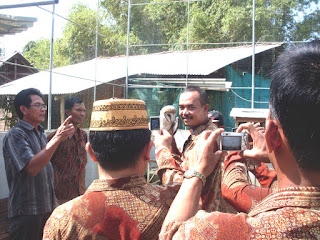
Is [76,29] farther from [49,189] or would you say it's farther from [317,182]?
[317,182]

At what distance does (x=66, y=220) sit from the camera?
1197mm

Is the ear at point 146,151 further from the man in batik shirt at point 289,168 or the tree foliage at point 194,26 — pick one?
the tree foliage at point 194,26

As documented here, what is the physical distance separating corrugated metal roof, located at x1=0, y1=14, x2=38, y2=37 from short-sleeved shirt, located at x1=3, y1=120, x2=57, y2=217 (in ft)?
4.40

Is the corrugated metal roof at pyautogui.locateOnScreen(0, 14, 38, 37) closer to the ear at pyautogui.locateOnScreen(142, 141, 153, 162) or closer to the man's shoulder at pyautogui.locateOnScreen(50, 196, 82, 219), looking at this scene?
the ear at pyautogui.locateOnScreen(142, 141, 153, 162)

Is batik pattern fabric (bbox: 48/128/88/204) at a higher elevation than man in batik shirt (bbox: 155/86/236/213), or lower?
lower

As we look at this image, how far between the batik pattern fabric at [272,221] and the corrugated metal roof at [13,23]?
3.17 metres

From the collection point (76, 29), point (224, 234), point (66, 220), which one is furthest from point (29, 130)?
point (76, 29)

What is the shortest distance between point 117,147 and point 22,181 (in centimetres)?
158

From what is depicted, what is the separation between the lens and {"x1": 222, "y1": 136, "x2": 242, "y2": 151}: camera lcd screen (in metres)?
1.36

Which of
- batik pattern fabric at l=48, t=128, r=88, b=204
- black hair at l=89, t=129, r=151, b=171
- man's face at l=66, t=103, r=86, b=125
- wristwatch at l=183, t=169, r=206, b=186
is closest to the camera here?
wristwatch at l=183, t=169, r=206, b=186

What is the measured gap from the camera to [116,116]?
1318 millimetres

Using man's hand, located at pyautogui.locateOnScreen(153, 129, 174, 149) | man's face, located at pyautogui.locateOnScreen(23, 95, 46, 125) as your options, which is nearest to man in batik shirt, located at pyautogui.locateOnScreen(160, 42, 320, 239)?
man's hand, located at pyautogui.locateOnScreen(153, 129, 174, 149)

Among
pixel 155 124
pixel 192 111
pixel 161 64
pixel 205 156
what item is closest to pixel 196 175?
pixel 205 156

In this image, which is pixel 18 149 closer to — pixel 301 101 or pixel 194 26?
pixel 301 101
